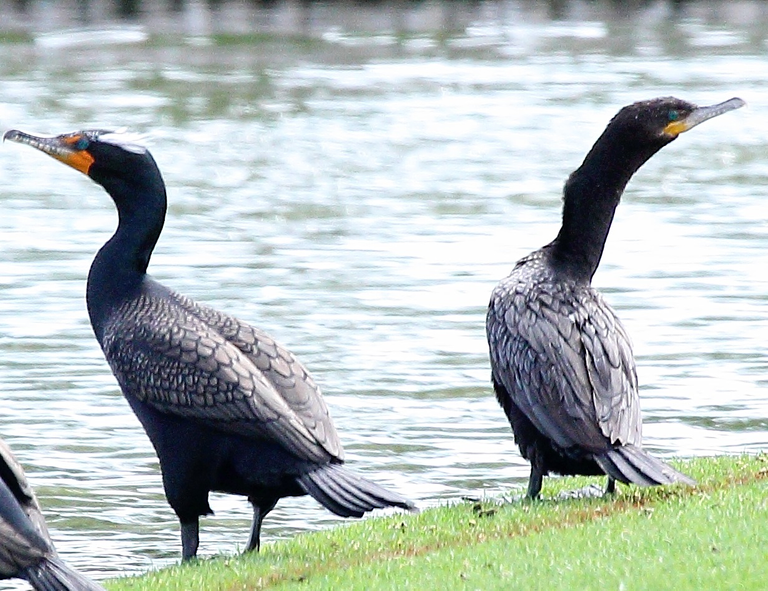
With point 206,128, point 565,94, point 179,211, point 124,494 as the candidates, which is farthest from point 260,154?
point 124,494

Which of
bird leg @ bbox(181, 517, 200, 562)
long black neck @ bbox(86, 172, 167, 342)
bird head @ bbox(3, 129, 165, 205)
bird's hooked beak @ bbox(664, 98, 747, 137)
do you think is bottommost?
bird leg @ bbox(181, 517, 200, 562)

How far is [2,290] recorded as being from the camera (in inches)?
639

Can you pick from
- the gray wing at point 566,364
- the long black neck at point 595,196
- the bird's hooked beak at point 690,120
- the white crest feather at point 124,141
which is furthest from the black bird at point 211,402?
the bird's hooked beak at point 690,120

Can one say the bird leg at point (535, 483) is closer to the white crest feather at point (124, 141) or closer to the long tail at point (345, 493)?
the long tail at point (345, 493)

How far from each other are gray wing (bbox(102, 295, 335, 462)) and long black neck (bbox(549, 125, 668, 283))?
177cm

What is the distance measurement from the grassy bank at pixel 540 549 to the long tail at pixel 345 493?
218 millimetres

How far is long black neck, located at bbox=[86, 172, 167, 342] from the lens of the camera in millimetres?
8086

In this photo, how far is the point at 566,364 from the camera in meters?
7.80

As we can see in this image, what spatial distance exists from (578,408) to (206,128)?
68.7 feet

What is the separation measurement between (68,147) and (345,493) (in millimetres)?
2491

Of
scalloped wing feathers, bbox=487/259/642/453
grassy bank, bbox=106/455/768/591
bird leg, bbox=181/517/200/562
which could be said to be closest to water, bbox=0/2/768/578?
bird leg, bbox=181/517/200/562

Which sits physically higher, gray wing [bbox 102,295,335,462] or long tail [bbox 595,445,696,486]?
gray wing [bbox 102,295,335,462]

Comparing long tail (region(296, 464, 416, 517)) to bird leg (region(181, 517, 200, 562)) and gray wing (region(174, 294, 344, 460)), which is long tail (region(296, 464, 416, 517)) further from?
bird leg (region(181, 517, 200, 562))

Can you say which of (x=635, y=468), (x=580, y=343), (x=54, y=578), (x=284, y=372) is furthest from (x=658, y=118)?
(x=54, y=578)
